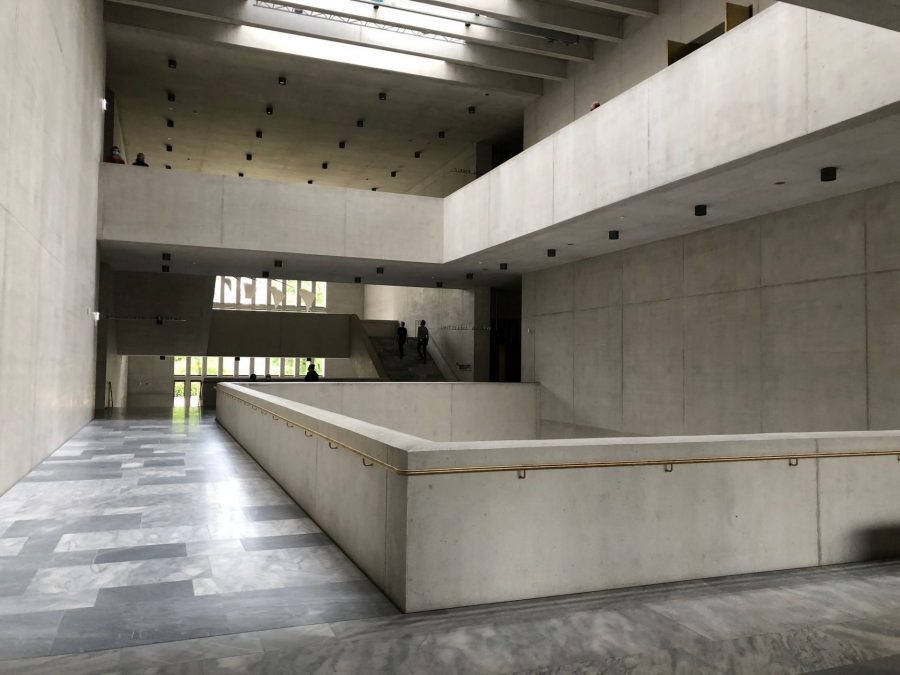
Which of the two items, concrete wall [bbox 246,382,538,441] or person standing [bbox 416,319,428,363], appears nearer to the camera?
concrete wall [bbox 246,382,538,441]

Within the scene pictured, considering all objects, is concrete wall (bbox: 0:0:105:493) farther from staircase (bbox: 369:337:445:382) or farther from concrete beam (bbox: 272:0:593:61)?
staircase (bbox: 369:337:445:382)

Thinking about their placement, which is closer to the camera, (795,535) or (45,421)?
(795,535)

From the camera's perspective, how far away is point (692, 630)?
4.51 meters

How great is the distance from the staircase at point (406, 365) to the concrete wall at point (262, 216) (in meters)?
8.13

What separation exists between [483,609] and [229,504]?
14.1 feet

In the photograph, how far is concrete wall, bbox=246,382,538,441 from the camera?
1806 centimetres

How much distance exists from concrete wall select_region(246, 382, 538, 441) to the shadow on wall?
1320 centimetres

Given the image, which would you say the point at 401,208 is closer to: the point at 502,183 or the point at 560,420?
the point at 502,183

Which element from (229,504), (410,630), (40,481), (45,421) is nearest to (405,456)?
(410,630)

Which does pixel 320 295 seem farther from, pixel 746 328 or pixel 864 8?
pixel 864 8

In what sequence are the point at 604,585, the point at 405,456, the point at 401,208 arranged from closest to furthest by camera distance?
the point at 405,456, the point at 604,585, the point at 401,208

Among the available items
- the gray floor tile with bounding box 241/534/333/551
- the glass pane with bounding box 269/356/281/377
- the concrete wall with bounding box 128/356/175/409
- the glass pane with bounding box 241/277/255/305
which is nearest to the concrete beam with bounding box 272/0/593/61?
the gray floor tile with bounding box 241/534/333/551

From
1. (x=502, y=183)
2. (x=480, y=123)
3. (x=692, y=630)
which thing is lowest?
(x=692, y=630)

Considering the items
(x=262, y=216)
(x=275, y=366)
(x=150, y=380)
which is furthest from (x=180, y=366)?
(x=262, y=216)
